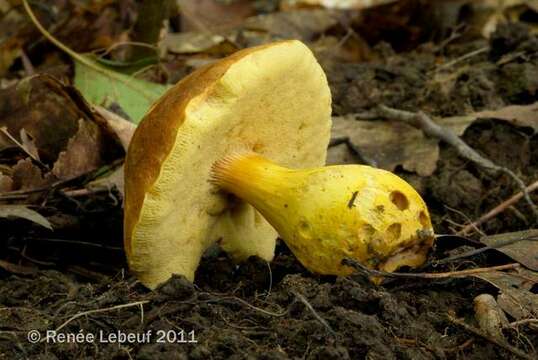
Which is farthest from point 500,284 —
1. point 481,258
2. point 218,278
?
point 218,278

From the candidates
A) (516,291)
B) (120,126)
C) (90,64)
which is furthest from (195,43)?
(516,291)

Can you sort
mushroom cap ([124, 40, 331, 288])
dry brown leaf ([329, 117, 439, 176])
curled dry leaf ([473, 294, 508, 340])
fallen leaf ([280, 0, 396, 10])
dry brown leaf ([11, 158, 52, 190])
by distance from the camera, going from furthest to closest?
1. fallen leaf ([280, 0, 396, 10])
2. dry brown leaf ([329, 117, 439, 176])
3. dry brown leaf ([11, 158, 52, 190])
4. mushroom cap ([124, 40, 331, 288])
5. curled dry leaf ([473, 294, 508, 340])

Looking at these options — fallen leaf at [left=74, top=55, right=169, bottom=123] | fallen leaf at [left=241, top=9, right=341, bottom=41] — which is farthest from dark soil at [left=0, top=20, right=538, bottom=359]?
fallen leaf at [left=241, top=9, right=341, bottom=41]

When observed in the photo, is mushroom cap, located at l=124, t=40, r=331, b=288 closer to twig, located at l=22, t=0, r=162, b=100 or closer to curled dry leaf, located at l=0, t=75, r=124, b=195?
curled dry leaf, located at l=0, t=75, r=124, b=195

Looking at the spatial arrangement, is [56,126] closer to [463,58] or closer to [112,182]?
[112,182]

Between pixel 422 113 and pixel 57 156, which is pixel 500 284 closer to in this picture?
pixel 422 113

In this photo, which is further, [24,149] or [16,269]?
[24,149]

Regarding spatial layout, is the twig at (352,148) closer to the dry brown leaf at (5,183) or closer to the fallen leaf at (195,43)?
the dry brown leaf at (5,183)
